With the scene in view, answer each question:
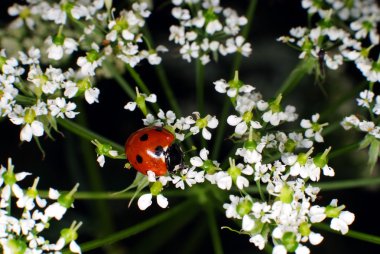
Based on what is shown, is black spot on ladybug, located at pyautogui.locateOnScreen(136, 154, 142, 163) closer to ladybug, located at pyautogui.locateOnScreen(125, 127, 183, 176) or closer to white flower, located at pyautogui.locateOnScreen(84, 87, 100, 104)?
ladybug, located at pyautogui.locateOnScreen(125, 127, 183, 176)

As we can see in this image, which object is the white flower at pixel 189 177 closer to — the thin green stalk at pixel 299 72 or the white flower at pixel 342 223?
the white flower at pixel 342 223

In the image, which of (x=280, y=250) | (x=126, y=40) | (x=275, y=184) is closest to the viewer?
(x=280, y=250)

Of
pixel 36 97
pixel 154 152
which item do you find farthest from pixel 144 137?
pixel 36 97

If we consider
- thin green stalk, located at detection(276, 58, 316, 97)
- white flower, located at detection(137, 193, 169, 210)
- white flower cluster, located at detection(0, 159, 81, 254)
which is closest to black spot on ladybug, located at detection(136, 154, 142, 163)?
white flower, located at detection(137, 193, 169, 210)

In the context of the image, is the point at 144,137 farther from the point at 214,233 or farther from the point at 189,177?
the point at 214,233

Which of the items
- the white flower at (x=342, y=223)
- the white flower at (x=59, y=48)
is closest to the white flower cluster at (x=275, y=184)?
the white flower at (x=342, y=223)

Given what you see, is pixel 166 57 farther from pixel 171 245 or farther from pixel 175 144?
pixel 175 144
